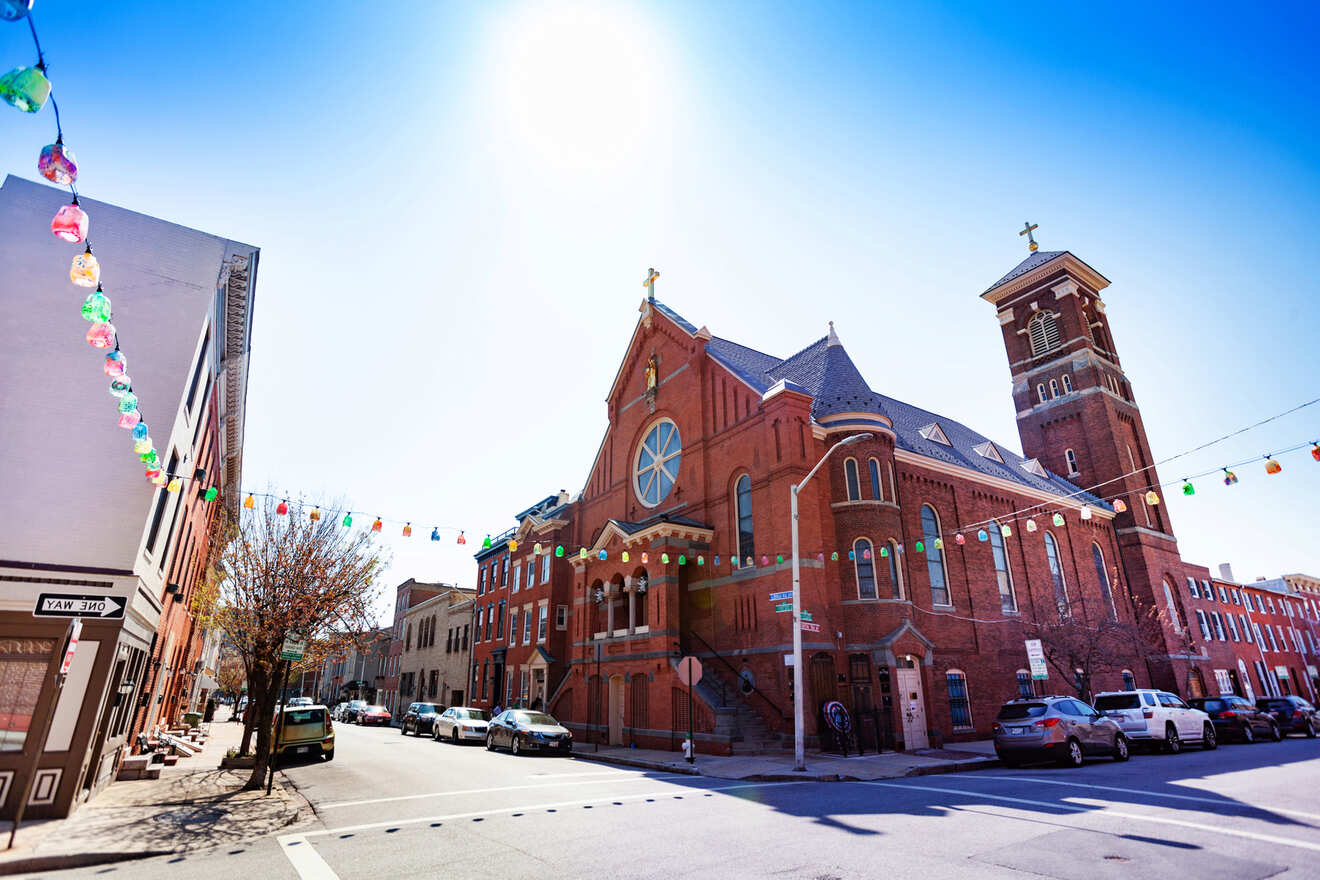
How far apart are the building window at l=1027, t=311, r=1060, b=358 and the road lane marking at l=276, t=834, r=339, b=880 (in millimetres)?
47881

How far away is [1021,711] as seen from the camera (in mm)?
16547

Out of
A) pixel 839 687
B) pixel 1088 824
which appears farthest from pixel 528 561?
pixel 1088 824

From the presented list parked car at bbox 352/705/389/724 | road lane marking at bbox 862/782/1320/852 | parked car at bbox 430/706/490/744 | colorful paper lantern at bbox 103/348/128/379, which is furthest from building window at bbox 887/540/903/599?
parked car at bbox 352/705/389/724

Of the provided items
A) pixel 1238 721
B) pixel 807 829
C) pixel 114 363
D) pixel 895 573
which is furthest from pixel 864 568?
pixel 114 363

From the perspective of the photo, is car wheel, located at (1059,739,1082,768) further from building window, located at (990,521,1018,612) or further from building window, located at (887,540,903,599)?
building window, located at (990,521,1018,612)

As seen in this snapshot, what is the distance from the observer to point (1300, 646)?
5238cm

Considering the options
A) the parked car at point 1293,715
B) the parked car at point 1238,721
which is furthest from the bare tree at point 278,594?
the parked car at point 1293,715

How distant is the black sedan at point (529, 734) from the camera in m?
22.2

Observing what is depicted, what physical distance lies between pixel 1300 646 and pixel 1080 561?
120 feet

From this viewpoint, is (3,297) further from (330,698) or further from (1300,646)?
(330,698)

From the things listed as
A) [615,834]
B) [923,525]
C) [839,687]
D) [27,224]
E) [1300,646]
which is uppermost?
[27,224]

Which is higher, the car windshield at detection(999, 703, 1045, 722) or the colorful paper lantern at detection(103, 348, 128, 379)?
the colorful paper lantern at detection(103, 348, 128, 379)

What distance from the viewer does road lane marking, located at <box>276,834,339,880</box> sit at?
7.29m

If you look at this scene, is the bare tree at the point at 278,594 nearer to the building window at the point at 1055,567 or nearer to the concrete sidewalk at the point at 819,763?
the concrete sidewalk at the point at 819,763
